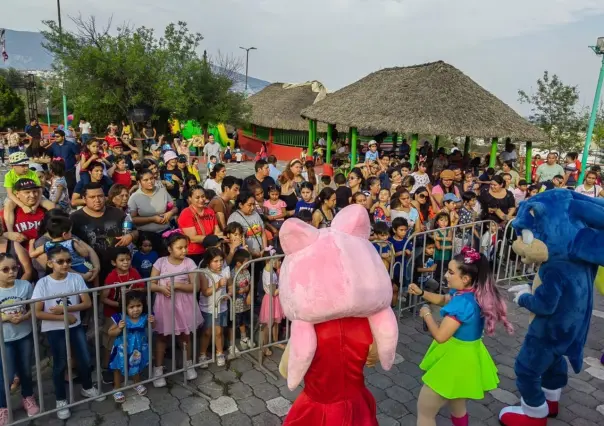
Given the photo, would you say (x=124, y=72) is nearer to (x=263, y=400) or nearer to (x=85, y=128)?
(x=85, y=128)

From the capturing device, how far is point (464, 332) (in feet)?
10.6

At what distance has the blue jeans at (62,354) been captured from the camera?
3.79 meters

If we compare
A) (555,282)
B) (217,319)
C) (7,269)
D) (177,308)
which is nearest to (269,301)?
(217,319)

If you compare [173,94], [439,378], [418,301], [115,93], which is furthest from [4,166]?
[439,378]

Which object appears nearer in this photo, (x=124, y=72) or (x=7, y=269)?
(x=7, y=269)

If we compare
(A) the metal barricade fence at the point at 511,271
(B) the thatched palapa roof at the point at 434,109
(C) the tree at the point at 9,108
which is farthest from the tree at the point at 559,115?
(C) the tree at the point at 9,108

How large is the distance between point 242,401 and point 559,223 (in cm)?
294

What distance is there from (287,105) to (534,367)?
2636 cm

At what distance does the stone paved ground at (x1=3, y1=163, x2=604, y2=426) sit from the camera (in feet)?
12.7

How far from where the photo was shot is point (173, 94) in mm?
18422

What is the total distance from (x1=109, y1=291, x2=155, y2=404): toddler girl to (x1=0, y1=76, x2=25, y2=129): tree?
104 feet

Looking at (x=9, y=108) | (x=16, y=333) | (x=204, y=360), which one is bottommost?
(x=204, y=360)

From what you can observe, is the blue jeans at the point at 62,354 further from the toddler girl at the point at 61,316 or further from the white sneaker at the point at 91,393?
the white sneaker at the point at 91,393

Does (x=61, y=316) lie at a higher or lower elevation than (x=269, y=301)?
higher
